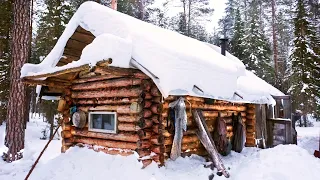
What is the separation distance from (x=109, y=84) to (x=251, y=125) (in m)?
6.18

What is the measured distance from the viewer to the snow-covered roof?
18.8ft

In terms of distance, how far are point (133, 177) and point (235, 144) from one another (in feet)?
14.7

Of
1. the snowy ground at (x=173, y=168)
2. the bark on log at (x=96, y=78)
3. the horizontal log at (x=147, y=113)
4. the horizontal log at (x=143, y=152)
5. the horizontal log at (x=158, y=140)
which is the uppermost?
the bark on log at (x=96, y=78)

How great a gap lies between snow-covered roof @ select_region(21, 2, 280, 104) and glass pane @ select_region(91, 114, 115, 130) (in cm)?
193

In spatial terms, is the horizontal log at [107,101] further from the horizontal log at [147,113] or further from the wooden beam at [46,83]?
the wooden beam at [46,83]

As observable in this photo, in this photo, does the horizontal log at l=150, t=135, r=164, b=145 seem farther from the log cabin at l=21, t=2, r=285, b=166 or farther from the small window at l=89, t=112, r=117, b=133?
the small window at l=89, t=112, r=117, b=133

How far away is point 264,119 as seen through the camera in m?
10.7

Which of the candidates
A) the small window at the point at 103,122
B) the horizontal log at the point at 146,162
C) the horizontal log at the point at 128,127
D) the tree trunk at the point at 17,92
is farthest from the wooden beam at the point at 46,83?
the horizontal log at the point at 146,162

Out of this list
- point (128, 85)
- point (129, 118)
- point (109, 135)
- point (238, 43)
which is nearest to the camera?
point (129, 118)

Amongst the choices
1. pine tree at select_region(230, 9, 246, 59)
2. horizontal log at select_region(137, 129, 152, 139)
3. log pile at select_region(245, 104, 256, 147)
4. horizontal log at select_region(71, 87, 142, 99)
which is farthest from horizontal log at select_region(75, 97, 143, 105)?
pine tree at select_region(230, 9, 246, 59)

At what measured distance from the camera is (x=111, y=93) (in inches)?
296

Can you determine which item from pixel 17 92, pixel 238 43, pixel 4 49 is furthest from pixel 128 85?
pixel 238 43

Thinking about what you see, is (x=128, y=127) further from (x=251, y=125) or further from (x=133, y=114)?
(x=251, y=125)

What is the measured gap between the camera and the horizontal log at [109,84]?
6852 millimetres
